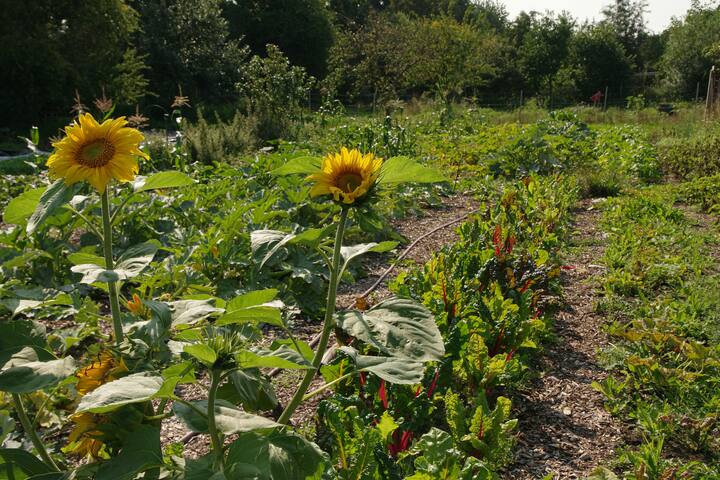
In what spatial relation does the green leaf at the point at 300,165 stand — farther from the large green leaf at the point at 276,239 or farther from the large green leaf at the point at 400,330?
the large green leaf at the point at 400,330

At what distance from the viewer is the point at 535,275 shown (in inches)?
123

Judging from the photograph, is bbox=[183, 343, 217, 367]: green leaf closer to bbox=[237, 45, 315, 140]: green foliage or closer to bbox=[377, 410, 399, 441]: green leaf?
bbox=[377, 410, 399, 441]: green leaf

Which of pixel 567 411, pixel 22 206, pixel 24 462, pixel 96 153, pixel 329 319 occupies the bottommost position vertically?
pixel 567 411

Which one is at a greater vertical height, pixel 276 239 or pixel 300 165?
pixel 300 165

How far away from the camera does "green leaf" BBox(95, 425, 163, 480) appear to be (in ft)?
3.40

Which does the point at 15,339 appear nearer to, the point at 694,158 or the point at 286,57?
the point at 694,158

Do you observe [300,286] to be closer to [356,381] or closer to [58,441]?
[356,381]

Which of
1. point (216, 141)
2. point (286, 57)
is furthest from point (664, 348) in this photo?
point (286, 57)

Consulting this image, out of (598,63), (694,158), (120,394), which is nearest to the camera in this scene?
(120,394)

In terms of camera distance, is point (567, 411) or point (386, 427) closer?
point (386, 427)

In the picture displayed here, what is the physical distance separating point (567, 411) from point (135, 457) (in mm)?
1884

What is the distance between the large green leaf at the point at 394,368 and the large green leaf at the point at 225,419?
0.76 ft

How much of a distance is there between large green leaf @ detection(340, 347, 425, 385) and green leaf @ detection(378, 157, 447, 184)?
379 millimetres

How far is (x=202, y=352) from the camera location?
0.99m
